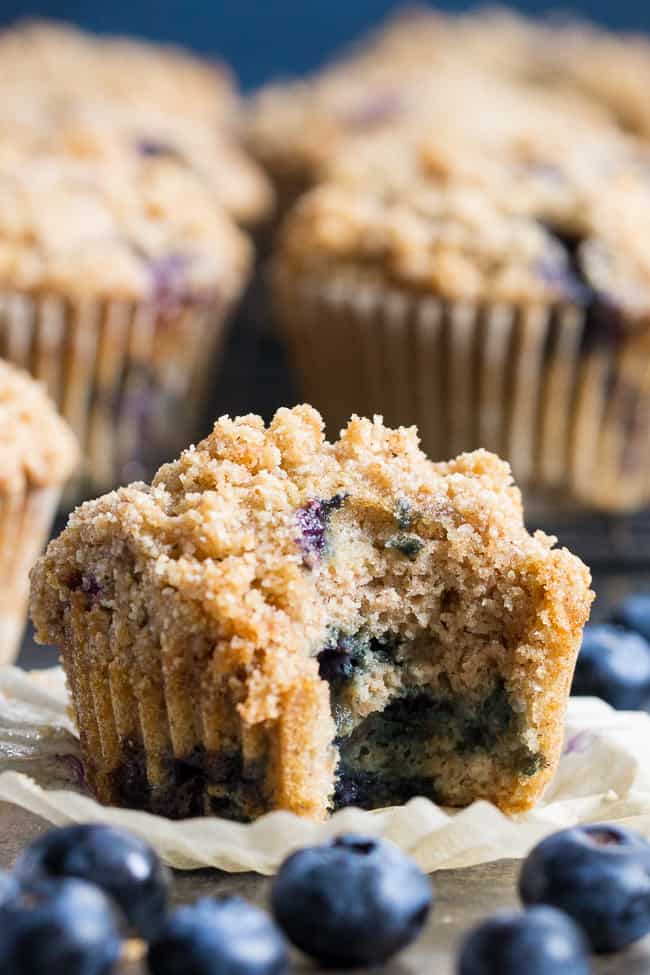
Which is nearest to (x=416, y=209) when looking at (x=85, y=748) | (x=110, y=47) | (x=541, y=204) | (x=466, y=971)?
(x=541, y=204)

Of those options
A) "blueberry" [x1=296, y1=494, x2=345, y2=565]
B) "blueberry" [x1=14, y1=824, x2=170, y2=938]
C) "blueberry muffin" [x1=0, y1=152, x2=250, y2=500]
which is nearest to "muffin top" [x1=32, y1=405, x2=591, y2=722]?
"blueberry" [x1=296, y1=494, x2=345, y2=565]

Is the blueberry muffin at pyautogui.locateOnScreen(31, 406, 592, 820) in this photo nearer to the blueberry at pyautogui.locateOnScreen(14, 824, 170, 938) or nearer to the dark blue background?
the blueberry at pyautogui.locateOnScreen(14, 824, 170, 938)

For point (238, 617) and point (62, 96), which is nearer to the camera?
point (238, 617)

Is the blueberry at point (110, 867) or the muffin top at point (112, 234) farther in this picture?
the muffin top at point (112, 234)

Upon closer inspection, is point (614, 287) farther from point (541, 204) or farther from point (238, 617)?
point (238, 617)

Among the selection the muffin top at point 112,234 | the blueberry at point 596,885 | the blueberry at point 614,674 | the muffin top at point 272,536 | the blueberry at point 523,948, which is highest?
the muffin top at point 272,536

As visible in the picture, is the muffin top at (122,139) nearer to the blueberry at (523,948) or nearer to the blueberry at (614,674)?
the blueberry at (614,674)

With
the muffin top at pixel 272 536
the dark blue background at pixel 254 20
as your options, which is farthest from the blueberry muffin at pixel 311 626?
the dark blue background at pixel 254 20

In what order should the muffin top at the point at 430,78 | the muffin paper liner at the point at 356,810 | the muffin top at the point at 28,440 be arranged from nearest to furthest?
the muffin paper liner at the point at 356,810, the muffin top at the point at 28,440, the muffin top at the point at 430,78
